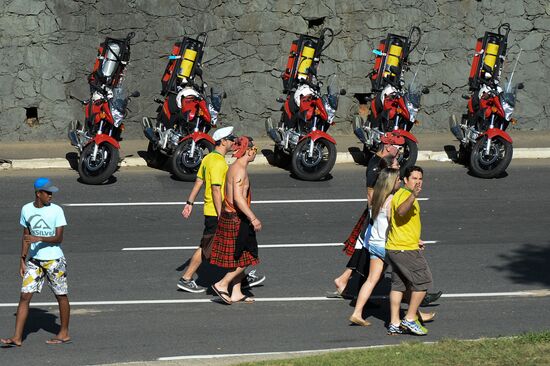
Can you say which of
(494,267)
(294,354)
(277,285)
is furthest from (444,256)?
(294,354)

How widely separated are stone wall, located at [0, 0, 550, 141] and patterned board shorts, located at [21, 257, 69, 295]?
35.5 feet

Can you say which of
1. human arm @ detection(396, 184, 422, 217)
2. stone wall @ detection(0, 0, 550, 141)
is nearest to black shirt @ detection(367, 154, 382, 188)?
human arm @ detection(396, 184, 422, 217)

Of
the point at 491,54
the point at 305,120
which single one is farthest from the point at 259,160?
the point at 491,54

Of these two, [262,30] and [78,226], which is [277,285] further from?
[262,30]

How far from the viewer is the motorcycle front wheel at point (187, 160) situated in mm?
18609

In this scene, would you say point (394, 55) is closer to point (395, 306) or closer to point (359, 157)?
point (359, 157)

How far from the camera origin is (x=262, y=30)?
22141 mm

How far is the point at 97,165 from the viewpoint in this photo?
60.2 feet

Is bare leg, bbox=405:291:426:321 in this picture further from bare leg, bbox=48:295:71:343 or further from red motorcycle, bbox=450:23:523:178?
red motorcycle, bbox=450:23:523:178

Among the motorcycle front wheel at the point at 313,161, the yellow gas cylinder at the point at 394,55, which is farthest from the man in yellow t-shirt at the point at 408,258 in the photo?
the yellow gas cylinder at the point at 394,55

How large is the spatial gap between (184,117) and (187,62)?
1.08m

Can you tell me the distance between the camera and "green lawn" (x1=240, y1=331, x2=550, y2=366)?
380 inches

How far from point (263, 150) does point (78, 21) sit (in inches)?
160

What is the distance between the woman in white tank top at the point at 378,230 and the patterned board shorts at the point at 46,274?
2782mm
